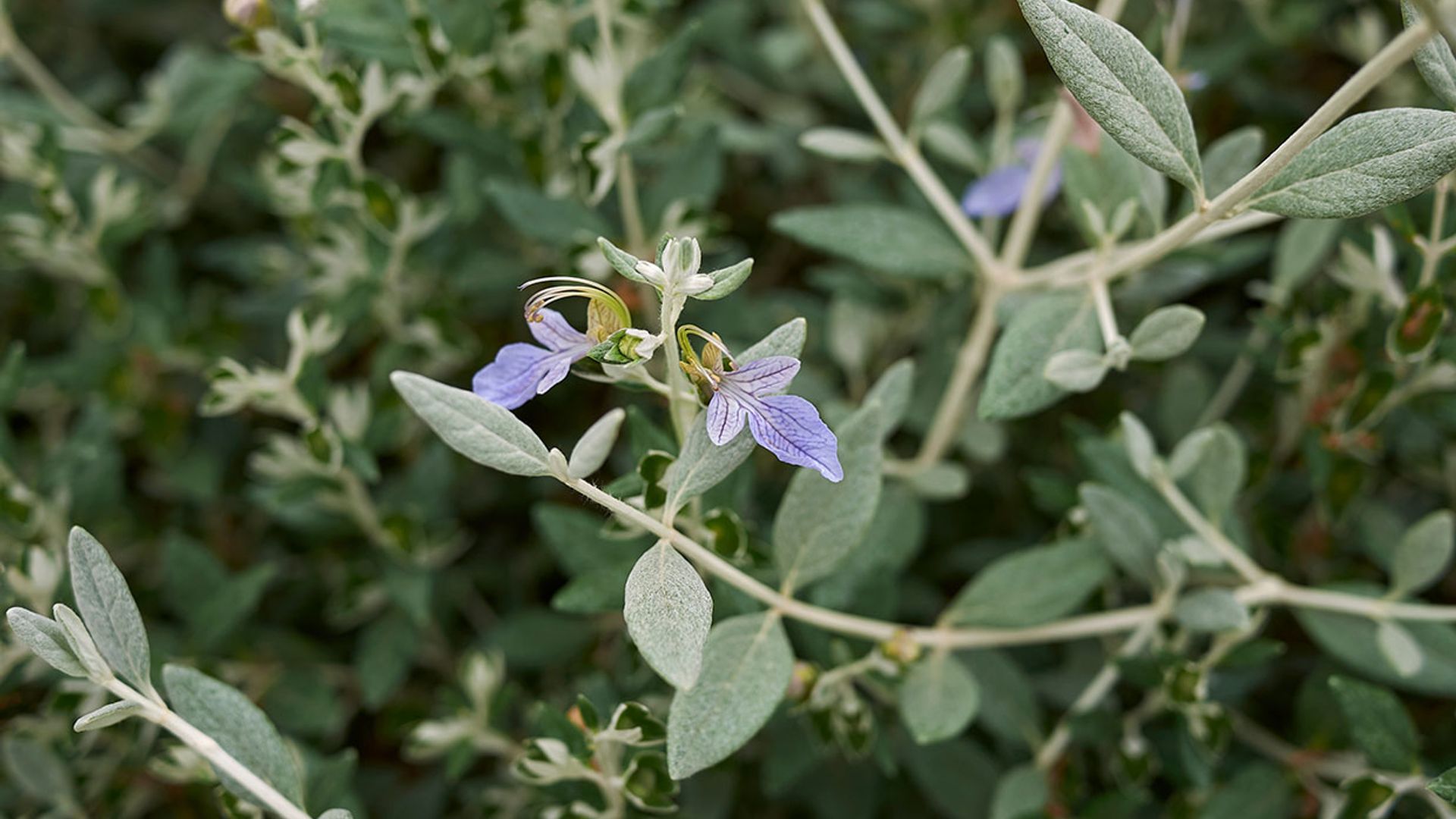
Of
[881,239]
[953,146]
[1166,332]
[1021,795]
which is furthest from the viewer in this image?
[953,146]

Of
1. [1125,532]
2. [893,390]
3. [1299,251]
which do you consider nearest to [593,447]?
[893,390]

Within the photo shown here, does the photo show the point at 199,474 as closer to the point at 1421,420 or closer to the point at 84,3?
the point at 84,3

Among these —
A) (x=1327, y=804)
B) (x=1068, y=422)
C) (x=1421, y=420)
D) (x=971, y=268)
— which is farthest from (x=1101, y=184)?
(x=1327, y=804)

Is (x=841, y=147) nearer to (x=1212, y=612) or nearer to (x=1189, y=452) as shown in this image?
(x=1189, y=452)

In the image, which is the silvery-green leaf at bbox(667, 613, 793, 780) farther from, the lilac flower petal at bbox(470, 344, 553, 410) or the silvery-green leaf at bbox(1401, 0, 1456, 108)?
the silvery-green leaf at bbox(1401, 0, 1456, 108)

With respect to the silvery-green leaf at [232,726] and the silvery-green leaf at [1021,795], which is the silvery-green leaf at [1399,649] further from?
the silvery-green leaf at [232,726]

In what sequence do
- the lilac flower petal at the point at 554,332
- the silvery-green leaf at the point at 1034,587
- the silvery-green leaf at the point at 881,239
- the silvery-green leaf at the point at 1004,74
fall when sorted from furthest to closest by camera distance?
1. the silvery-green leaf at the point at 1004,74
2. the silvery-green leaf at the point at 881,239
3. the silvery-green leaf at the point at 1034,587
4. the lilac flower petal at the point at 554,332

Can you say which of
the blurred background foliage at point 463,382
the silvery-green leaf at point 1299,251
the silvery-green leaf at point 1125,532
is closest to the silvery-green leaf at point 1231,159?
the blurred background foliage at point 463,382
